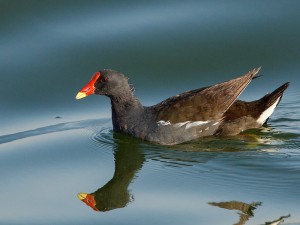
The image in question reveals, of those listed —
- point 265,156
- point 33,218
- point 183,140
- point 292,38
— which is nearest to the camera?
point 33,218

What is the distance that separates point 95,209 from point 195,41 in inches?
169

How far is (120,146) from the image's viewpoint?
1039 cm

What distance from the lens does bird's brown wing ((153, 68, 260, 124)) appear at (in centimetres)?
1020

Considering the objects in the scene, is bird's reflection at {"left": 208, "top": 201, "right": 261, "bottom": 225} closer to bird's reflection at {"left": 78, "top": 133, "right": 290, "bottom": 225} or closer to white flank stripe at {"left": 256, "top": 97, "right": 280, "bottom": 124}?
bird's reflection at {"left": 78, "top": 133, "right": 290, "bottom": 225}

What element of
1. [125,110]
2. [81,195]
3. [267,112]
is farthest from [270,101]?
[81,195]

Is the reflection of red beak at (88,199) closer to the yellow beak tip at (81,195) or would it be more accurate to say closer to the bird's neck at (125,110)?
the yellow beak tip at (81,195)

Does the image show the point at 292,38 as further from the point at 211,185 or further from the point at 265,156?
the point at 211,185

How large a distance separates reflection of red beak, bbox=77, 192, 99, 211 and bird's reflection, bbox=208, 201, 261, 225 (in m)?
1.09

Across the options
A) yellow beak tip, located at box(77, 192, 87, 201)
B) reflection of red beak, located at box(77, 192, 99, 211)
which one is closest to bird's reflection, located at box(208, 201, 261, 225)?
reflection of red beak, located at box(77, 192, 99, 211)

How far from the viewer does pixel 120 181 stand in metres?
9.26

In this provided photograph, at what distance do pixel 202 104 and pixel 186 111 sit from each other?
8.2 inches

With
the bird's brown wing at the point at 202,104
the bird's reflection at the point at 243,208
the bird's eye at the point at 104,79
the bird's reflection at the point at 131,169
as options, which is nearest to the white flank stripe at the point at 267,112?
the bird's brown wing at the point at 202,104

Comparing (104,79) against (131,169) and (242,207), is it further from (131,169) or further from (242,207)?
(242,207)

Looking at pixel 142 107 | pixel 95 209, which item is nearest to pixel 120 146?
pixel 142 107
